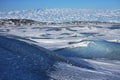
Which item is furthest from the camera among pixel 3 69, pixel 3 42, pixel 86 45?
pixel 86 45

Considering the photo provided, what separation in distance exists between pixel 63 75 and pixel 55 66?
384 mm

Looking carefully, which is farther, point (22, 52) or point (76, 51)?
point (76, 51)

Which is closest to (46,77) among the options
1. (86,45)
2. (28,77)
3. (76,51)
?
(28,77)

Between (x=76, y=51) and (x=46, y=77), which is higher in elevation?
(x=46, y=77)

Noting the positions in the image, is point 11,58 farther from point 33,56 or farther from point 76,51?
point 76,51

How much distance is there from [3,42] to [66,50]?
383cm

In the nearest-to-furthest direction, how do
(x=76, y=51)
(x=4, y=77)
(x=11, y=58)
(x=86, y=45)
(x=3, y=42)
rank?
(x=4, y=77) < (x=11, y=58) < (x=3, y=42) < (x=76, y=51) < (x=86, y=45)

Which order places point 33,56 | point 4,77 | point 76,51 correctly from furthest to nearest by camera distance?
point 76,51 → point 33,56 → point 4,77

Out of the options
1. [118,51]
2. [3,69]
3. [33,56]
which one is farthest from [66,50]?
[3,69]

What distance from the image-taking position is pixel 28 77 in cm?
305

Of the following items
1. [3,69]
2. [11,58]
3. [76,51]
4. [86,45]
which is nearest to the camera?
[3,69]

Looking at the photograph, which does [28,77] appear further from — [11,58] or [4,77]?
[11,58]

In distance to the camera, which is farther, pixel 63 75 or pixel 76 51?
pixel 76 51

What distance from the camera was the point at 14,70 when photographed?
3137 mm
